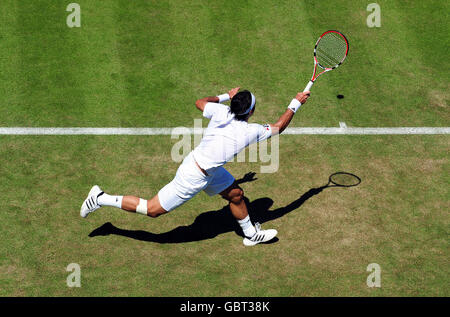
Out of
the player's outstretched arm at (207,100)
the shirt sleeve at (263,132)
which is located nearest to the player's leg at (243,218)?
the shirt sleeve at (263,132)

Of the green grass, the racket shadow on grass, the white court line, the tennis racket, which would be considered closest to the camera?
the green grass

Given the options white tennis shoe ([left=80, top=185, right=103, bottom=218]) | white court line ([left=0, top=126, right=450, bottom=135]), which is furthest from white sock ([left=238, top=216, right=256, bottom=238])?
white court line ([left=0, top=126, right=450, bottom=135])

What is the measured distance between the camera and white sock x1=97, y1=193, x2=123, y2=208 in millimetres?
9188

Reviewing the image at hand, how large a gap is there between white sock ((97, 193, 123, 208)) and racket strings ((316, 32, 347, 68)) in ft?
13.6

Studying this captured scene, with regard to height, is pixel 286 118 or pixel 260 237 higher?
pixel 286 118

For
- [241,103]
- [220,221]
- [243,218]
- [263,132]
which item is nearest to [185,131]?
[220,221]

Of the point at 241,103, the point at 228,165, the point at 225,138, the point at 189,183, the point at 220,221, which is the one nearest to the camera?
the point at 241,103

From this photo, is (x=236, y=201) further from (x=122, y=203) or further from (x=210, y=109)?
(x=122, y=203)

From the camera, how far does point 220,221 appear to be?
993 cm

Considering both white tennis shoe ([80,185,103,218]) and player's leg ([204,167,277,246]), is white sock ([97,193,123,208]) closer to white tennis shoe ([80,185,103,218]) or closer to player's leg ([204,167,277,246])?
white tennis shoe ([80,185,103,218])

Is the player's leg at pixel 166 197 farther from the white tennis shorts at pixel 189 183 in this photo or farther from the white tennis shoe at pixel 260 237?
the white tennis shoe at pixel 260 237

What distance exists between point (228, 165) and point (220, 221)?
4.26 feet

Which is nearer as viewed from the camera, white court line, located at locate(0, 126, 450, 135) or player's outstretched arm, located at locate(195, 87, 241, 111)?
player's outstretched arm, located at locate(195, 87, 241, 111)
